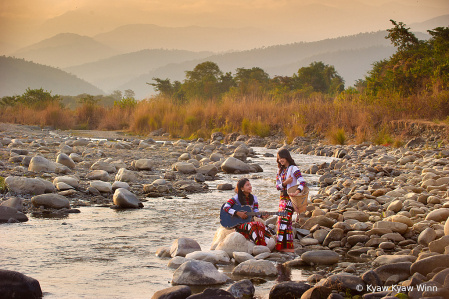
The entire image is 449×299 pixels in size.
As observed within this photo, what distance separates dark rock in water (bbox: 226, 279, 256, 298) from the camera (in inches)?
128

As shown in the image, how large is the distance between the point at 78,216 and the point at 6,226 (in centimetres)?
94

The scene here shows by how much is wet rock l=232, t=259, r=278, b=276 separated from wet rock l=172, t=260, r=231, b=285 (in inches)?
9.0

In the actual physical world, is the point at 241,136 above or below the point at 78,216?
above

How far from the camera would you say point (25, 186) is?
636 centimetres

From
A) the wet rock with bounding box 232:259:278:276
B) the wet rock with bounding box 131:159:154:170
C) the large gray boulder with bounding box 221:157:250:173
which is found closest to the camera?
the wet rock with bounding box 232:259:278:276

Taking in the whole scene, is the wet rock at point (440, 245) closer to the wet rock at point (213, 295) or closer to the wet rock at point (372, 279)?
the wet rock at point (372, 279)

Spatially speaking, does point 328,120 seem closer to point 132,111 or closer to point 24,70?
point 132,111

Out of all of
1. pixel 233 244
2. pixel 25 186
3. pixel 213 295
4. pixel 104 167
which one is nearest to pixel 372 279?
pixel 213 295

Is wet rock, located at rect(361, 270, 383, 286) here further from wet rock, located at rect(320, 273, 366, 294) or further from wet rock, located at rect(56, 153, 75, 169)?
wet rock, located at rect(56, 153, 75, 169)

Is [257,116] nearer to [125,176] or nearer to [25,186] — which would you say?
[125,176]

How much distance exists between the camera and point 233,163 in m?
10.4

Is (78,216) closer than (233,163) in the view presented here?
Yes

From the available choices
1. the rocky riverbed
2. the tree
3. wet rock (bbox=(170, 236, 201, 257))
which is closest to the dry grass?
the rocky riverbed

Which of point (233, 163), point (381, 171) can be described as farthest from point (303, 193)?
point (233, 163)
